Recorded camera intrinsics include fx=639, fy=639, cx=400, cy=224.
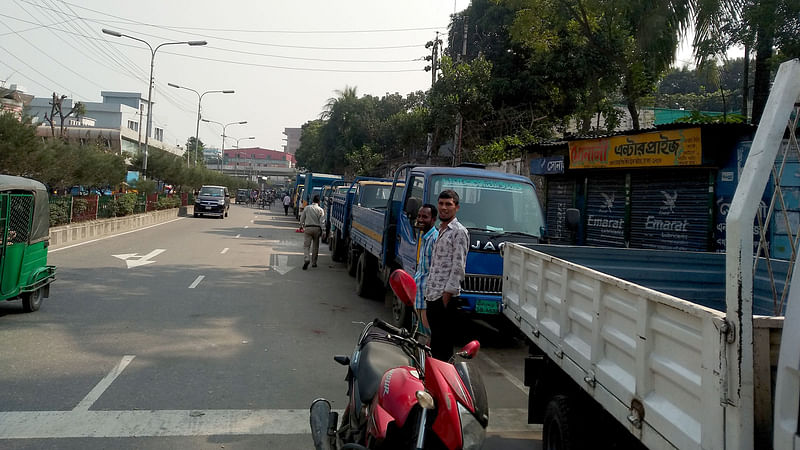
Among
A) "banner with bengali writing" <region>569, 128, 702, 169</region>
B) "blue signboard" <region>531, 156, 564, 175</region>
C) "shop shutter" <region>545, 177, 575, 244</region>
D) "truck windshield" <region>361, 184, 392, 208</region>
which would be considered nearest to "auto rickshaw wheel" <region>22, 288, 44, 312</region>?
"truck windshield" <region>361, 184, 392, 208</region>

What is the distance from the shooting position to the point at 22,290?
25.4ft

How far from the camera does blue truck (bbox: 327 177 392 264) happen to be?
A: 46.1ft

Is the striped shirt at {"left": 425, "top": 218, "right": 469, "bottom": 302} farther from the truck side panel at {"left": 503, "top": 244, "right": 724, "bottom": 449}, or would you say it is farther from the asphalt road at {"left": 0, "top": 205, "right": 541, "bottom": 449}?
the asphalt road at {"left": 0, "top": 205, "right": 541, "bottom": 449}

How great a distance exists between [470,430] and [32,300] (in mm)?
7592

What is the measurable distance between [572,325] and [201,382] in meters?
3.53

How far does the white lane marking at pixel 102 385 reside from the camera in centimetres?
501

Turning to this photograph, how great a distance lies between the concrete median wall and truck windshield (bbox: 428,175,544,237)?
12.8 m

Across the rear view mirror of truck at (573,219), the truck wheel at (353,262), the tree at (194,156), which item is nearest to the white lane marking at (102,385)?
the rear view mirror of truck at (573,219)

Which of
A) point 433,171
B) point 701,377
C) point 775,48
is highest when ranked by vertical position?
point 775,48

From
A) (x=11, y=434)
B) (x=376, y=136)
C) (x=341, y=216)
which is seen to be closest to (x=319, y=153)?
(x=376, y=136)

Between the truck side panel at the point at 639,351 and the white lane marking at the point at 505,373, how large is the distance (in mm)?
2066

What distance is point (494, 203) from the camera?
8.29 meters

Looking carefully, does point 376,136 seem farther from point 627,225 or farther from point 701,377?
point 701,377

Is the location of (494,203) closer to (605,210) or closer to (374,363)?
(374,363)
